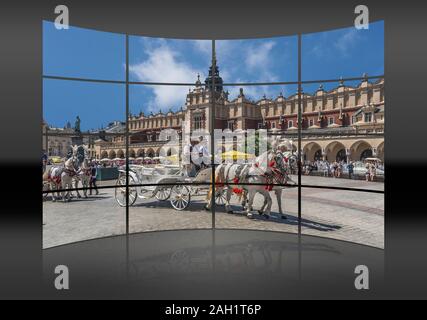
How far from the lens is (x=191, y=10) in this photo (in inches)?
183

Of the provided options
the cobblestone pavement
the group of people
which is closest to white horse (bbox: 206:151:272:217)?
the cobblestone pavement

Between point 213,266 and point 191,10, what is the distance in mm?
3749

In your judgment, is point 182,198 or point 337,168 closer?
point 182,198

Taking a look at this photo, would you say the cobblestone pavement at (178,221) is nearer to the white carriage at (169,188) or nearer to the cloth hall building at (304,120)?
the white carriage at (169,188)

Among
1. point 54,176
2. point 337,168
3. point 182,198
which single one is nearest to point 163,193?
point 182,198

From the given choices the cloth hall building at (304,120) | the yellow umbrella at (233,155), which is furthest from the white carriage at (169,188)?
the cloth hall building at (304,120)

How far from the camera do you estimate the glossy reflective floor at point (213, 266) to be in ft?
12.7

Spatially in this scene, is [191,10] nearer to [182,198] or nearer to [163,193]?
[182,198]

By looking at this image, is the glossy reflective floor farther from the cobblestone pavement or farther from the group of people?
the group of people

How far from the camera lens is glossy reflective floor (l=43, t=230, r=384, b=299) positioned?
3857 mm

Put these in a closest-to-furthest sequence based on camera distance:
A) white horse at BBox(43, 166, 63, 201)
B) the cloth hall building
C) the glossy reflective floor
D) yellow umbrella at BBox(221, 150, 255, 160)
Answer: the glossy reflective floor, white horse at BBox(43, 166, 63, 201), yellow umbrella at BBox(221, 150, 255, 160), the cloth hall building

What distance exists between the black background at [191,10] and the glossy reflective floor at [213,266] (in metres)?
0.48

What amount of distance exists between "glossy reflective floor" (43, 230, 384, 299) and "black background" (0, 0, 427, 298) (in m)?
0.48
